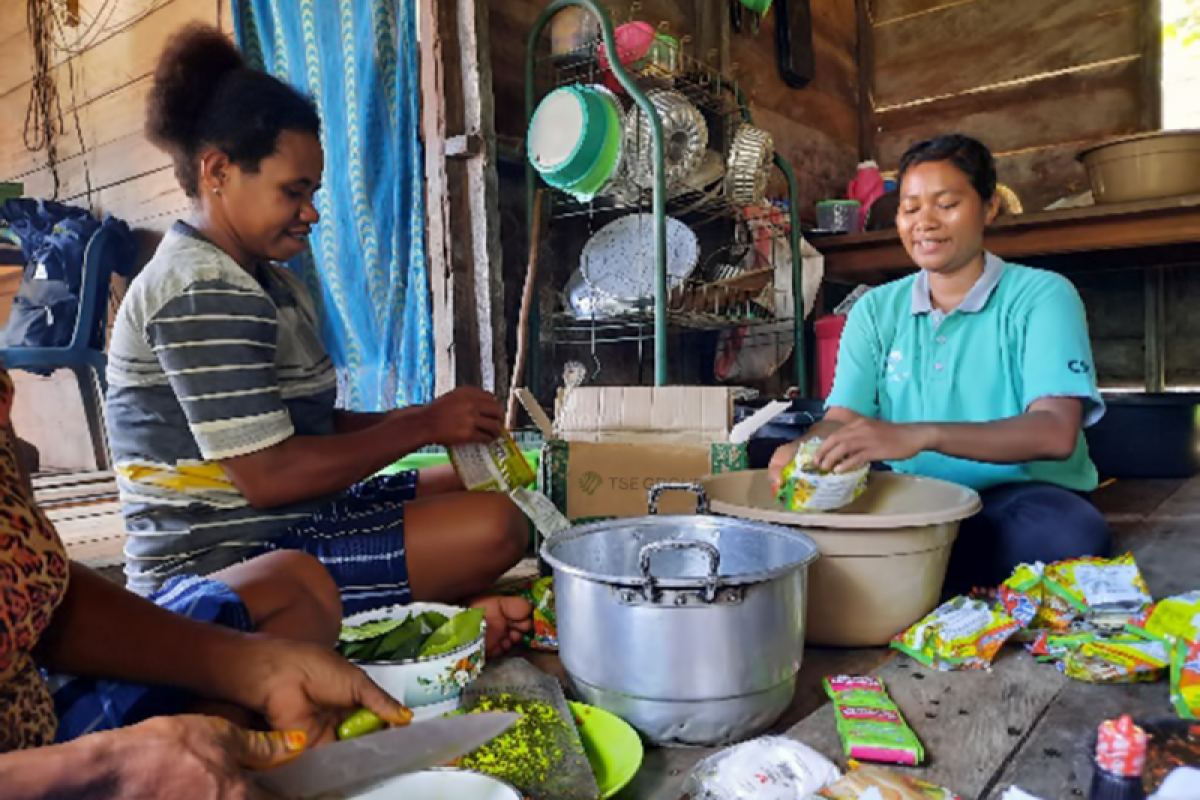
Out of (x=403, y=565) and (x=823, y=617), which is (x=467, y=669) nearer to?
(x=403, y=565)

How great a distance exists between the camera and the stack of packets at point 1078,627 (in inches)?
43.3

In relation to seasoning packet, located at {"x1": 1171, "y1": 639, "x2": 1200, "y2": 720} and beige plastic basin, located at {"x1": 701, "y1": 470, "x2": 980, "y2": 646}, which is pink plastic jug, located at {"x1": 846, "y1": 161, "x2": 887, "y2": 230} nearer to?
beige plastic basin, located at {"x1": 701, "y1": 470, "x2": 980, "y2": 646}

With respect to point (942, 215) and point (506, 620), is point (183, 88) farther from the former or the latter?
point (942, 215)

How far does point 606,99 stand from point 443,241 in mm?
653

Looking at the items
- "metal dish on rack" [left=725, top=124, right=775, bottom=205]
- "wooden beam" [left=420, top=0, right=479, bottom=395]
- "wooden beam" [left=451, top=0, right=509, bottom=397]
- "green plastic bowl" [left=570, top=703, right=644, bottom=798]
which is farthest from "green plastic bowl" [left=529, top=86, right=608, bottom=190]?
"green plastic bowl" [left=570, top=703, right=644, bottom=798]

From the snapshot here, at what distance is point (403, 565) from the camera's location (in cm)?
140

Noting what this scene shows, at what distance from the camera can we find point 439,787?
0.73 m

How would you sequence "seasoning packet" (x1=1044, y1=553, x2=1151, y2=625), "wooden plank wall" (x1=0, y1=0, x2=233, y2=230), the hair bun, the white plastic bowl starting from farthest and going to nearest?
1. "wooden plank wall" (x1=0, y1=0, x2=233, y2=230)
2. the hair bun
3. "seasoning packet" (x1=1044, y1=553, x2=1151, y2=625)
4. the white plastic bowl

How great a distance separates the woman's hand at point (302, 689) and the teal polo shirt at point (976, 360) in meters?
1.26

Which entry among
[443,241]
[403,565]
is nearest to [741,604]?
[403,565]

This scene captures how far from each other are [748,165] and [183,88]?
81.2 inches

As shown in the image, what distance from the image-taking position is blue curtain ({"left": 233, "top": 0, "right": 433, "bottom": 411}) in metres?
2.43

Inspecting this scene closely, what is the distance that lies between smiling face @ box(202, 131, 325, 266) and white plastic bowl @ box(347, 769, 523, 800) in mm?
934

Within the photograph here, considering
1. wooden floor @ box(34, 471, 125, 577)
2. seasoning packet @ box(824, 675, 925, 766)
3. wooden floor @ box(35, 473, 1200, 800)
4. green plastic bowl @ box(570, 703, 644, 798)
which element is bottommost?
wooden floor @ box(34, 471, 125, 577)
